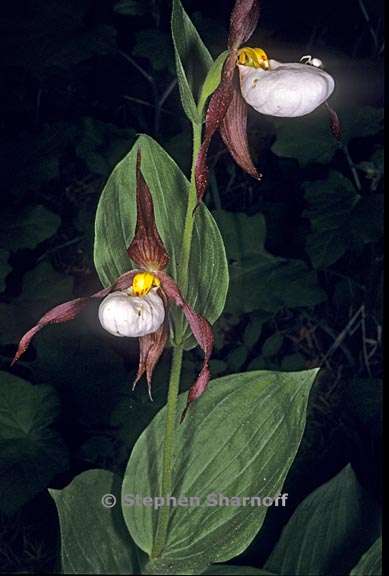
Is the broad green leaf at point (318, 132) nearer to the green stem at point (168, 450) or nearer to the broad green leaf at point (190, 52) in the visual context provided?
the broad green leaf at point (190, 52)

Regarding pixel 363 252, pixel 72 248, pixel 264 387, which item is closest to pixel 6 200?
pixel 72 248

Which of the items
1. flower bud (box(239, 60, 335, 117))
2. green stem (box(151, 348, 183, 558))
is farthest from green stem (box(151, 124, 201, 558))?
flower bud (box(239, 60, 335, 117))

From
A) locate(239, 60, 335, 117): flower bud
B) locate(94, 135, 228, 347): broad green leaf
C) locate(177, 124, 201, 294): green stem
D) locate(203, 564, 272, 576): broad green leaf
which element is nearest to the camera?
locate(239, 60, 335, 117): flower bud

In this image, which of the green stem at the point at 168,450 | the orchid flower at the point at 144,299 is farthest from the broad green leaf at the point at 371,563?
the orchid flower at the point at 144,299

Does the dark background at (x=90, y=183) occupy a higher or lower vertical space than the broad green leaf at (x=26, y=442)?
higher

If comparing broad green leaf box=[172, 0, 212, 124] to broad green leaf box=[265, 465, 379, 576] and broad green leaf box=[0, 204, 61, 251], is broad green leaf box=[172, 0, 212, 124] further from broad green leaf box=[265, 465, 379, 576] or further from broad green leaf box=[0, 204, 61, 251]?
broad green leaf box=[265, 465, 379, 576]

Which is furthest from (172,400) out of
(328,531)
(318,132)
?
(318,132)
